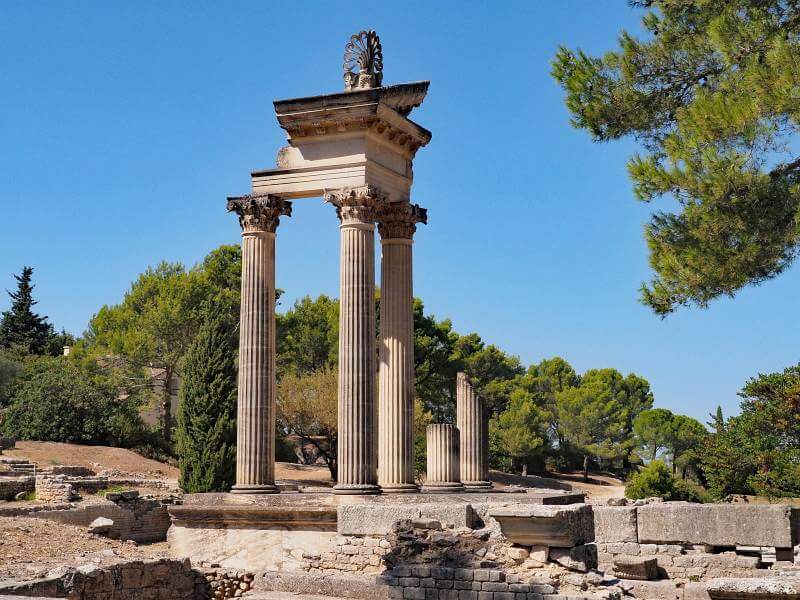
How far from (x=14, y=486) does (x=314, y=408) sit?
14.1m

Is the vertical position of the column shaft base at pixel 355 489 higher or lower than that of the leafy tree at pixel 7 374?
lower

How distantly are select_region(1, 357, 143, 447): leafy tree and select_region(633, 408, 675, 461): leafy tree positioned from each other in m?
33.6

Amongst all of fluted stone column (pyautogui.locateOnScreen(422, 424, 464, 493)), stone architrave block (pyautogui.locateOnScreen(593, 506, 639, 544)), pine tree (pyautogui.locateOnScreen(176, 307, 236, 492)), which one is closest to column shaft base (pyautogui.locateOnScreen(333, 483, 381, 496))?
fluted stone column (pyautogui.locateOnScreen(422, 424, 464, 493))

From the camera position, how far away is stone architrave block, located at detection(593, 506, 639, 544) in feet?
41.2

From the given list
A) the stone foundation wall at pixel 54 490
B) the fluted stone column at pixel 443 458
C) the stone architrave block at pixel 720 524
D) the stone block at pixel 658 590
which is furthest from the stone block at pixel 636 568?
the stone foundation wall at pixel 54 490

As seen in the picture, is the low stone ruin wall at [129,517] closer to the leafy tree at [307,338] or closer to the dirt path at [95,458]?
the dirt path at [95,458]

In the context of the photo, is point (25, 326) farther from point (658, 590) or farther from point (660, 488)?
point (658, 590)

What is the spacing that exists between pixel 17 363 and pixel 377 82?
38528mm

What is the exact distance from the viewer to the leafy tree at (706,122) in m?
11.7

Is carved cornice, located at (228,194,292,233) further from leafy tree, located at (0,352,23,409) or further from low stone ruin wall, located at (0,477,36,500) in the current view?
leafy tree, located at (0,352,23,409)

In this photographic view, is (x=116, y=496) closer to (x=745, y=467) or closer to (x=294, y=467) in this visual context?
(x=294, y=467)

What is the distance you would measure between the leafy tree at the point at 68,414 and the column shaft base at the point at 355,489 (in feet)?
89.8

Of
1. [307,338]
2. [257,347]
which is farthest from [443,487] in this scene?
[307,338]

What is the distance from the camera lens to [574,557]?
9.02m
